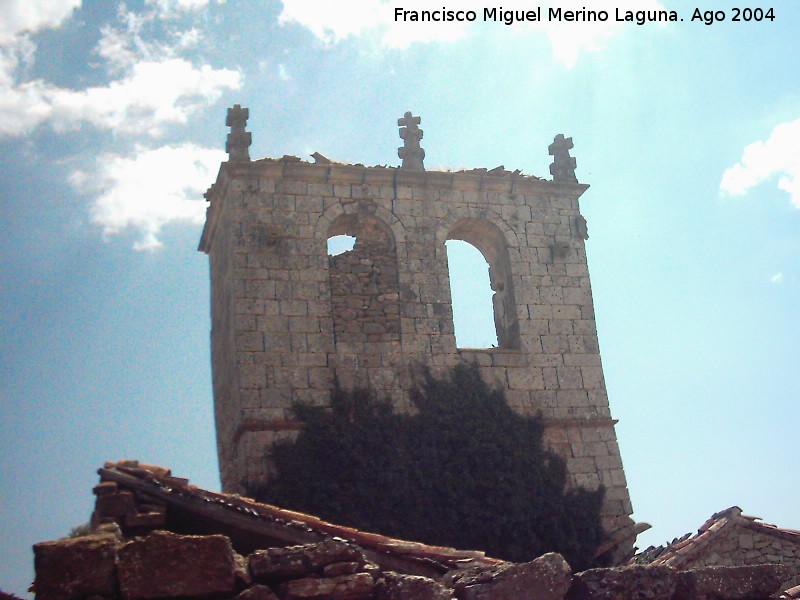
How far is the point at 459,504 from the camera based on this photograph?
12.7 meters

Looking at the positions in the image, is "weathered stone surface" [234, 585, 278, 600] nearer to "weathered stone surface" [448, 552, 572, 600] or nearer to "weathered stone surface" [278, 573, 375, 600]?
"weathered stone surface" [278, 573, 375, 600]

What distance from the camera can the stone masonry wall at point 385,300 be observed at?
1301 cm

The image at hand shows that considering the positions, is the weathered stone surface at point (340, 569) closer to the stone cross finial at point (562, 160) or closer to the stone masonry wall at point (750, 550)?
the stone masonry wall at point (750, 550)

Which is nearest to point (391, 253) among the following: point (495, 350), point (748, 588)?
point (495, 350)

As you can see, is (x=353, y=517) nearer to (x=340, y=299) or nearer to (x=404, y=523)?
(x=404, y=523)

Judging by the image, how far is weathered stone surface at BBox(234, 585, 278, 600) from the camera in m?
5.86

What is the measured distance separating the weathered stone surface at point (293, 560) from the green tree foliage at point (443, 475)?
19.6 feet

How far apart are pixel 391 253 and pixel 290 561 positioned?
331 inches

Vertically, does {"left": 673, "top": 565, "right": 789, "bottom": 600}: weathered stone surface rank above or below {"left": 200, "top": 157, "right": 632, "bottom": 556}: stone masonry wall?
below

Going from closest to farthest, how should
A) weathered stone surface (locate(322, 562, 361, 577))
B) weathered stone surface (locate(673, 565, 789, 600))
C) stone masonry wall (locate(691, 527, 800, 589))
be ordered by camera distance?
weathered stone surface (locate(322, 562, 361, 577)) → weathered stone surface (locate(673, 565, 789, 600)) → stone masonry wall (locate(691, 527, 800, 589))

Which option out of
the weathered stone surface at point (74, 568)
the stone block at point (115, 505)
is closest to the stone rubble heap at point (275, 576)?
the weathered stone surface at point (74, 568)

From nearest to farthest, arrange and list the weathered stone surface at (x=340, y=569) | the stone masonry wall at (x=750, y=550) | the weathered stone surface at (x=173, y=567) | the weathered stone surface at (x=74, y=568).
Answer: the weathered stone surface at (x=74, y=568) → the weathered stone surface at (x=173, y=567) → the weathered stone surface at (x=340, y=569) → the stone masonry wall at (x=750, y=550)

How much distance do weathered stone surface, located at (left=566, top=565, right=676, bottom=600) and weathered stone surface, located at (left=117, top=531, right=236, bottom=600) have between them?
2.24 metres

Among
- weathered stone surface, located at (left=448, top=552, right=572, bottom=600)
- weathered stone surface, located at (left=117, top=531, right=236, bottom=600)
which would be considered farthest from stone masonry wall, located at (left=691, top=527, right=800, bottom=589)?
weathered stone surface, located at (left=117, top=531, right=236, bottom=600)
